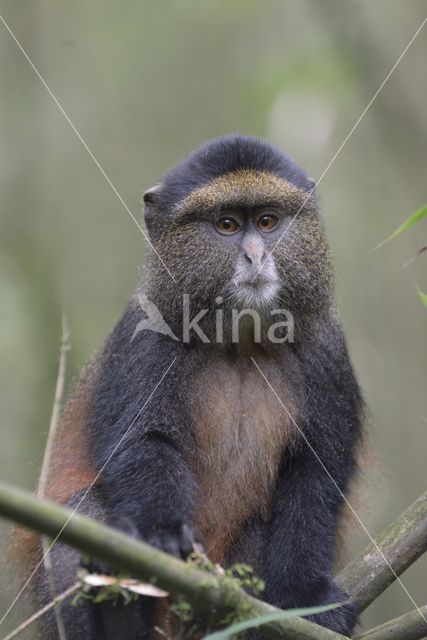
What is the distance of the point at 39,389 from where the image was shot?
9.84 meters

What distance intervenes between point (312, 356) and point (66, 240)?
529 centimetres

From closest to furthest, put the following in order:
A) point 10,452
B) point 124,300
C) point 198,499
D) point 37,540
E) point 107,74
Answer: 1. point 198,499
2. point 37,540
3. point 10,452
4. point 124,300
5. point 107,74

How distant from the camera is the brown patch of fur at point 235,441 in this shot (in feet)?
18.6

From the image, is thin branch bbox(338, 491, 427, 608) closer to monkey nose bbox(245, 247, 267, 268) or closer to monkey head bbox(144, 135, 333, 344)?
monkey head bbox(144, 135, 333, 344)

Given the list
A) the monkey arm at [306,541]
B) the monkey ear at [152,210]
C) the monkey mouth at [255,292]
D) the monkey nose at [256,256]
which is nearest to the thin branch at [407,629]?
the monkey arm at [306,541]

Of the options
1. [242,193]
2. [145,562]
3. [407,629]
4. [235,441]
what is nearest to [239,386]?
[235,441]

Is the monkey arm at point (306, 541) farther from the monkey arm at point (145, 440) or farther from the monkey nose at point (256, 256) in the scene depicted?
the monkey nose at point (256, 256)

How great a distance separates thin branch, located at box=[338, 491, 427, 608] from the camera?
17.0 ft

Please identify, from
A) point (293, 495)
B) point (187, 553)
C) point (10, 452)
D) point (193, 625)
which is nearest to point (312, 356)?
point (293, 495)

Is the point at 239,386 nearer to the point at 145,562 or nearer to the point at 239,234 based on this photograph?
the point at 239,234

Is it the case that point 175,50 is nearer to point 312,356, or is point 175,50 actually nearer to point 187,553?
point 312,356

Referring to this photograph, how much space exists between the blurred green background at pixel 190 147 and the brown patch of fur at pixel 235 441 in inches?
109

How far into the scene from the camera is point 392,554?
5215mm

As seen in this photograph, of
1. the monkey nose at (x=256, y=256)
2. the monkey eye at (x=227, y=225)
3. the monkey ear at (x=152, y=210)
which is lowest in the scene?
the monkey ear at (x=152, y=210)
